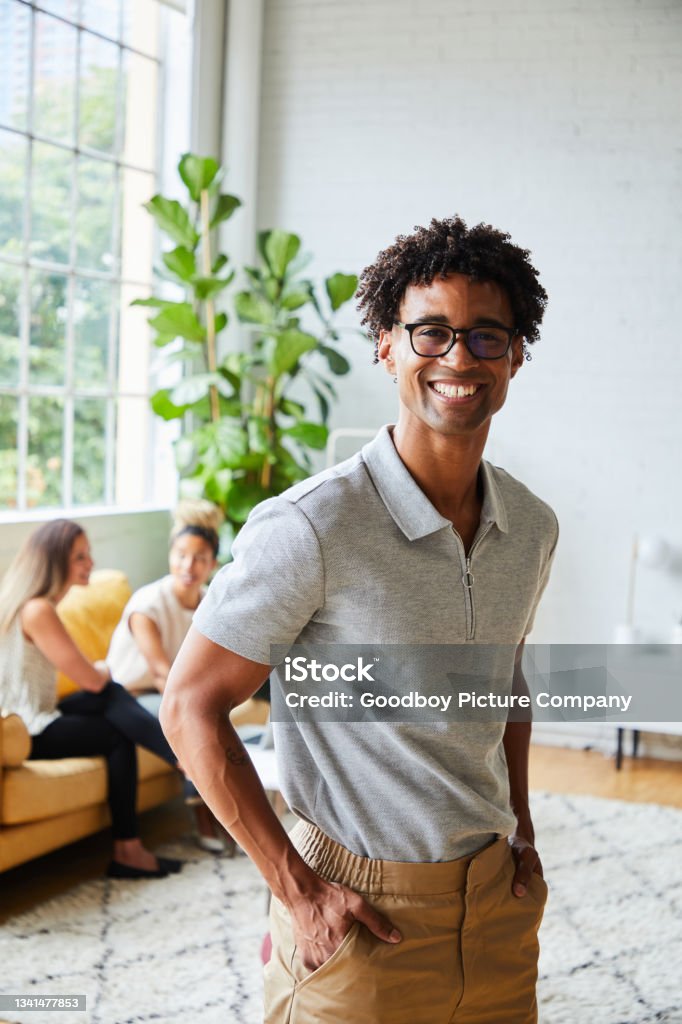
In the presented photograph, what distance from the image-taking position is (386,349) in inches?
47.9

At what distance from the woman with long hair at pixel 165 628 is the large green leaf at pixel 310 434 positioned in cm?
85

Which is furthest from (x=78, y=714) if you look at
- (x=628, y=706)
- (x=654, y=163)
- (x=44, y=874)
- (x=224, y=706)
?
(x=654, y=163)

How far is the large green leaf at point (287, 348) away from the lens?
4.32 meters

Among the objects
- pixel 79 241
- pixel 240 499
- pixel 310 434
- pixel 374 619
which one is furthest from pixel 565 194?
pixel 374 619

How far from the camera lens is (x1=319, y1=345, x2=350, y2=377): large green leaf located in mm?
4496

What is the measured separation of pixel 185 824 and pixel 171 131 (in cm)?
305

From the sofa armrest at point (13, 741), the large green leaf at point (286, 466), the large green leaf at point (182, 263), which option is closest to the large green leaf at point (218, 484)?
the large green leaf at point (286, 466)

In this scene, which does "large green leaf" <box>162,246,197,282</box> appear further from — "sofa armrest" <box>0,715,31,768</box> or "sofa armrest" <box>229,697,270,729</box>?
"sofa armrest" <box>0,715,31,768</box>

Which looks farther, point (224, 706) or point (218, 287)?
point (218, 287)

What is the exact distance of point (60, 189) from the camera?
4.37 m

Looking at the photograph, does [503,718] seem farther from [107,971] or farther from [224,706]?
[107,971]

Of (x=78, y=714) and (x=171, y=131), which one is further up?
(x=171, y=131)

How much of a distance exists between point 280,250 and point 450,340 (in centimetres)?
347

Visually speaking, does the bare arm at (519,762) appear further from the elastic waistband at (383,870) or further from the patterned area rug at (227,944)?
the patterned area rug at (227,944)
